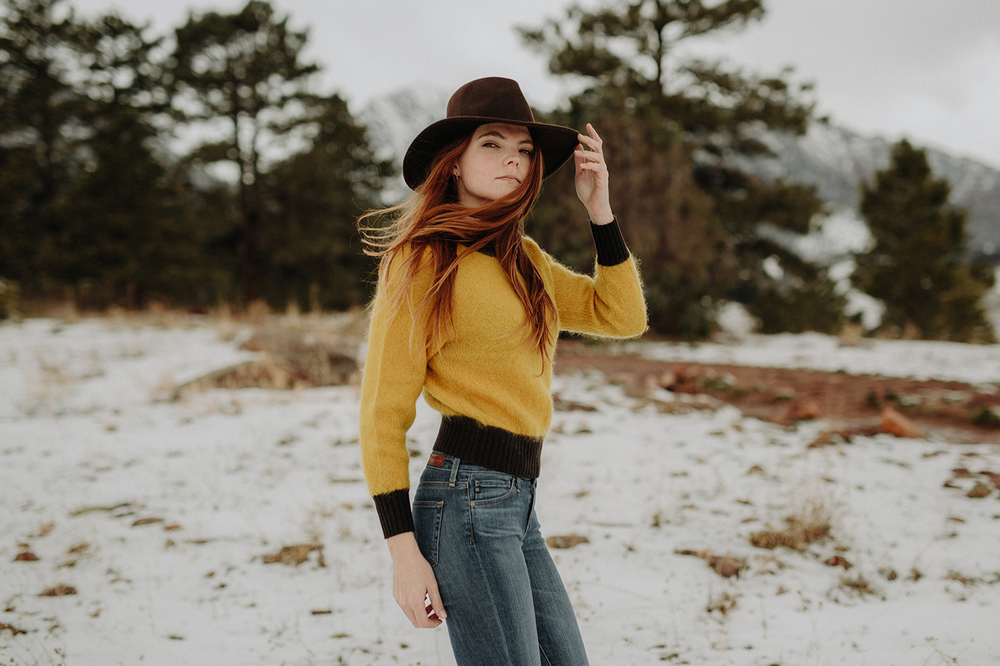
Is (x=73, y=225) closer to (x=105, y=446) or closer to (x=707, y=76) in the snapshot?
(x=105, y=446)

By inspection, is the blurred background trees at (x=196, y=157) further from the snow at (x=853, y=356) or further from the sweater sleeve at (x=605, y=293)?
the sweater sleeve at (x=605, y=293)

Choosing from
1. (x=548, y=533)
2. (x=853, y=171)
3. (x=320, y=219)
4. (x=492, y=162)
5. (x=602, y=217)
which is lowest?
(x=548, y=533)

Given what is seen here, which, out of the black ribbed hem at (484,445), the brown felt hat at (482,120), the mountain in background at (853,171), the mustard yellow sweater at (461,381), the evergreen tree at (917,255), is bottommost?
the black ribbed hem at (484,445)

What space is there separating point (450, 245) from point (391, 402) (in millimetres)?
435

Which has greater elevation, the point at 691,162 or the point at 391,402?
the point at 691,162

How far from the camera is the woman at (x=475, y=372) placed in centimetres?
127

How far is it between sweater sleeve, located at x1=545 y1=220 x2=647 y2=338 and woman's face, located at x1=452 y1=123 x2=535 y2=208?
0.95 feet

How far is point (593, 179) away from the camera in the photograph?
1.60 meters

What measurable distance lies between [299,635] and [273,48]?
67.8 ft

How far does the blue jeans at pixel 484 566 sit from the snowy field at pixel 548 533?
4.37 feet

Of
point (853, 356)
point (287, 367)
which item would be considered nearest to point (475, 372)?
point (287, 367)

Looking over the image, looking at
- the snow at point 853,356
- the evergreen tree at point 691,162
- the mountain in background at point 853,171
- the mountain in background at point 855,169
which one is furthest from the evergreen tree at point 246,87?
the mountain in background at point 855,169

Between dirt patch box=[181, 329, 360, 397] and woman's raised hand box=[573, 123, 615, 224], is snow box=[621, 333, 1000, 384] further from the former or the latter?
woman's raised hand box=[573, 123, 615, 224]

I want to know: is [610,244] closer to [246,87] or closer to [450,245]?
[450,245]
